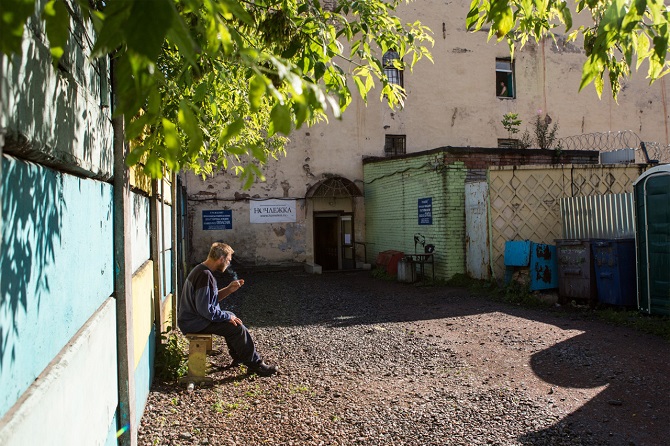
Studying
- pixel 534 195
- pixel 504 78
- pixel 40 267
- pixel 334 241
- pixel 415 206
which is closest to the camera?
pixel 40 267

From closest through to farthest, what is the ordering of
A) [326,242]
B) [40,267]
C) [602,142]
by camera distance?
[40,267], [326,242], [602,142]

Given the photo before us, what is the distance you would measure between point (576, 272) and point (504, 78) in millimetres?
12683

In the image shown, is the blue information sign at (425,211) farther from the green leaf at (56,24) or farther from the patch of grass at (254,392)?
the green leaf at (56,24)

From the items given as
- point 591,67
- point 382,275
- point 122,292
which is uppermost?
point 591,67

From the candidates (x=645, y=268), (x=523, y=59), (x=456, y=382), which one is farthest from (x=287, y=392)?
(x=523, y=59)

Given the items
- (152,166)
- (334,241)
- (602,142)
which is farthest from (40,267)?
(602,142)

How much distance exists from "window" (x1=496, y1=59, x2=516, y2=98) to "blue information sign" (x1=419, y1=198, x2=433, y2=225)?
26.4 ft

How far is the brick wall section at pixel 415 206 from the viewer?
42.9 feet

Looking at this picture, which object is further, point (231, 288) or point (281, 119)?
point (231, 288)

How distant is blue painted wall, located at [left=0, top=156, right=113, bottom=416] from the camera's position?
55.0 inches

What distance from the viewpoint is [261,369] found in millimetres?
5594

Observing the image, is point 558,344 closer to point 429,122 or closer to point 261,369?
point 261,369

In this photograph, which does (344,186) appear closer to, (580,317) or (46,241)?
(580,317)

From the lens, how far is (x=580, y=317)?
27.8 feet
